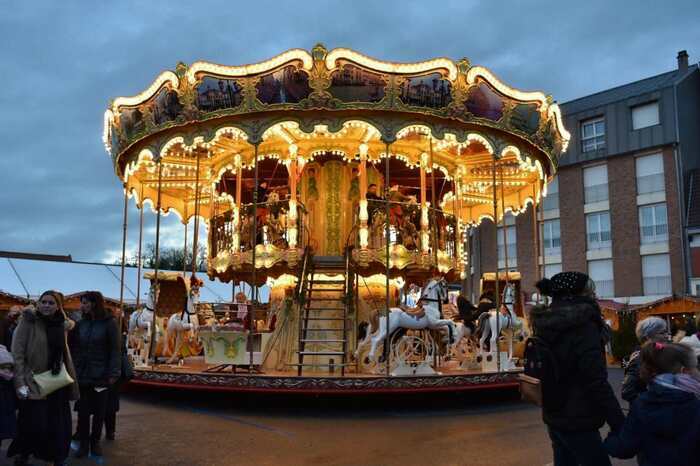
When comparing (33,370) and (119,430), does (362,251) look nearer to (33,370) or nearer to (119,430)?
(119,430)

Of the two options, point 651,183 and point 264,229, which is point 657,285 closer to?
point 651,183

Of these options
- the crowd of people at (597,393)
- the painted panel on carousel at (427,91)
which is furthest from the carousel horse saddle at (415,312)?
the crowd of people at (597,393)

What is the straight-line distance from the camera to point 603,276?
3256cm

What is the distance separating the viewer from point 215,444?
753 cm

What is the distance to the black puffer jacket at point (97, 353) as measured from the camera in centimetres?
648

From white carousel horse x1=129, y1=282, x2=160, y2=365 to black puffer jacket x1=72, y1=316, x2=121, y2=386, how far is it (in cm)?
733

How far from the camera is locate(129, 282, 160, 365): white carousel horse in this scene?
45.9 ft

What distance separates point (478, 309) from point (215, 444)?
7.44 meters

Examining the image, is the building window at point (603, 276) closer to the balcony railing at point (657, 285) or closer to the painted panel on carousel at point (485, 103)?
the balcony railing at point (657, 285)

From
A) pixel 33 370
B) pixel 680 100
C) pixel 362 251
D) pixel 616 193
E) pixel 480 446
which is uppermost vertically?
pixel 680 100

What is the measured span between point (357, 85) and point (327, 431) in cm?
602

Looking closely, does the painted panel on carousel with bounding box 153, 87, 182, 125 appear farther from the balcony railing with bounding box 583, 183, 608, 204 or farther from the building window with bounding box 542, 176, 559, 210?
the building window with bounding box 542, 176, 559, 210

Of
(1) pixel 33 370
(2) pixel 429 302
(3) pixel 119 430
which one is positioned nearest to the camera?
(1) pixel 33 370

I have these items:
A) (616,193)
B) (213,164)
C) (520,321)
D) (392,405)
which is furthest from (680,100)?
(392,405)
